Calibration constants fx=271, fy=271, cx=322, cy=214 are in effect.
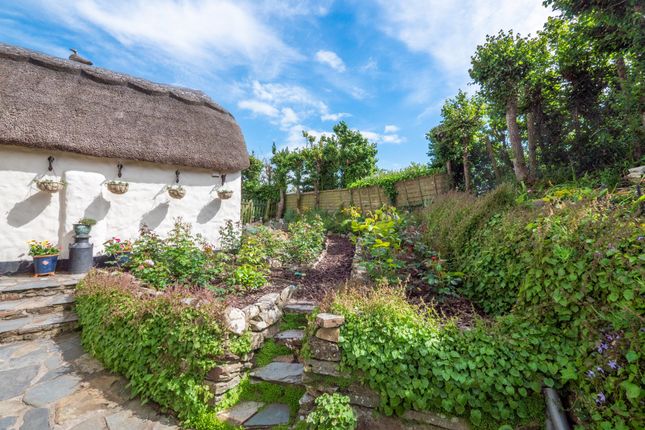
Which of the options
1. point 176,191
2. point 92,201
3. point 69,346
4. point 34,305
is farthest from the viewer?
point 176,191

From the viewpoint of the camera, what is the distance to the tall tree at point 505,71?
6648 millimetres

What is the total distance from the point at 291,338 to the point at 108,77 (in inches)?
282

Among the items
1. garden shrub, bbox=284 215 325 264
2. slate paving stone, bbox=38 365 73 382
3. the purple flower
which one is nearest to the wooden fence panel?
garden shrub, bbox=284 215 325 264

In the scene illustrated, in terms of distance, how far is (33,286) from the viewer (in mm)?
A: 4062

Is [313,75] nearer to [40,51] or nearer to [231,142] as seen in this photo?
[231,142]

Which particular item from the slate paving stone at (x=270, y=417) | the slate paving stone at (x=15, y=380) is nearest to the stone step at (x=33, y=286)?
the slate paving stone at (x=15, y=380)

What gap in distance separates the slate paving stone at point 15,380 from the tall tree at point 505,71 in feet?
30.4

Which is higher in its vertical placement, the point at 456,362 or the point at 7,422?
the point at 456,362

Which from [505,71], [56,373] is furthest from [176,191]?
[505,71]

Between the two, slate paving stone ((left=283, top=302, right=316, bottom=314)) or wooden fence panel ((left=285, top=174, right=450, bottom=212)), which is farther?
wooden fence panel ((left=285, top=174, right=450, bottom=212))

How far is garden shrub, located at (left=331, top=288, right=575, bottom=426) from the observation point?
5.76 feet

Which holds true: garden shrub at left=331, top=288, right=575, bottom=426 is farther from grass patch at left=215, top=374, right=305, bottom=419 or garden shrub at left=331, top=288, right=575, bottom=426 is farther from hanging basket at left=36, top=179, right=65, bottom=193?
hanging basket at left=36, top=179, right=65, bottom=193

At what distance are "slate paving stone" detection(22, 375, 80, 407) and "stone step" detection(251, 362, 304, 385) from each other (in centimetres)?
173

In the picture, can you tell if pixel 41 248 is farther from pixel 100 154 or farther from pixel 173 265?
pixel 173 265
